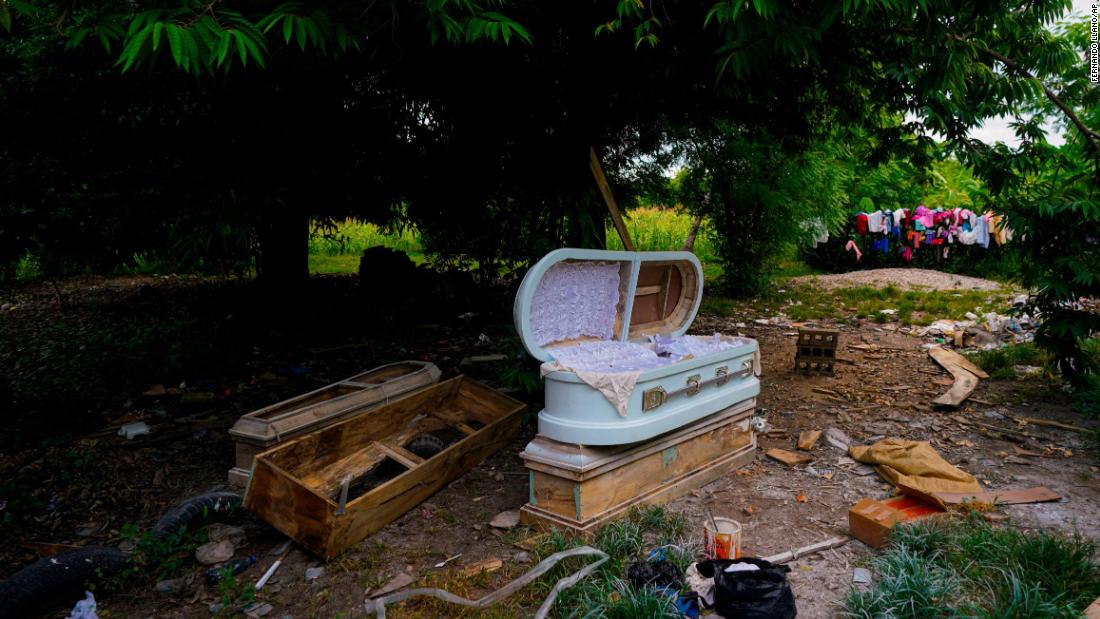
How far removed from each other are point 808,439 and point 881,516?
5.17 feet

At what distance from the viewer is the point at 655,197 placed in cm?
1159

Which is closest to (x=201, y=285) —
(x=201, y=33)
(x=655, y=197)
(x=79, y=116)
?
(x=79, y=116)

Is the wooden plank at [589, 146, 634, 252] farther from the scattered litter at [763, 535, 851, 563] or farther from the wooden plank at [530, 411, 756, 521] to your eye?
the scattered litter at [763, 535, 851, 563]

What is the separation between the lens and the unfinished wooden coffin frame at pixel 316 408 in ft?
13.0

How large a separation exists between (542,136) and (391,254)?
18.5ft

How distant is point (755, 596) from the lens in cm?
265

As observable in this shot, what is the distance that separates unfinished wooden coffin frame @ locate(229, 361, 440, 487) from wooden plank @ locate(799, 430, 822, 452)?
9.47ft

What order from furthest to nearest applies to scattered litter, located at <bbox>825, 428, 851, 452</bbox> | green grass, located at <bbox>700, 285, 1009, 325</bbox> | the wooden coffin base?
green grass, located at <bbox>700, 285, 1009, 325</bbox> → scattered litter, located at <bbox>825, 428, 851, 452</bbox> → the wooden coffin base

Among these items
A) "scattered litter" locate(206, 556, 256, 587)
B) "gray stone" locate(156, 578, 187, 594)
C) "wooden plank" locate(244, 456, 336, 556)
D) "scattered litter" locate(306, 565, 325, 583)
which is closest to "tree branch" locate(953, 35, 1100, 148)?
"wooden plank" locate(244, 456, 336, 556)

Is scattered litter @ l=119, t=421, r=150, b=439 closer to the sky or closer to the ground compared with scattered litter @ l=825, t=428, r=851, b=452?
closer to the ground

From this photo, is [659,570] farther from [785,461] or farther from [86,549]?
[86,549]

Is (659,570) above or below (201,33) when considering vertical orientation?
below

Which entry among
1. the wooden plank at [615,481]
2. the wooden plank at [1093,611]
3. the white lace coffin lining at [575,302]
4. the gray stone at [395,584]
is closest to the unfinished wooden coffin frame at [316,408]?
the gray stone at [395,584]

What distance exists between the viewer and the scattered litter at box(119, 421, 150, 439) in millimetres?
Result: 4898
